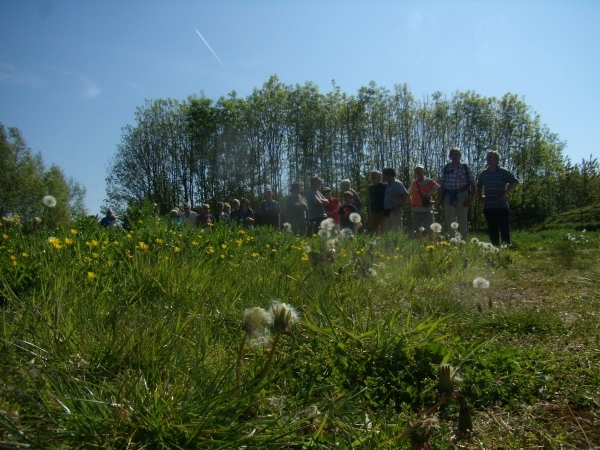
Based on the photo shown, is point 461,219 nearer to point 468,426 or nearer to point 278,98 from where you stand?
point 468,426

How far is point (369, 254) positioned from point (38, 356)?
326cm

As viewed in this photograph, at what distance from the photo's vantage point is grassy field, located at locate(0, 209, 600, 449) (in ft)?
4.43

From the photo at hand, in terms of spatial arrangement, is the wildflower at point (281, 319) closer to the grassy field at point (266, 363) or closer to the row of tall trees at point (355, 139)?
the grassy field at point (266, 363)

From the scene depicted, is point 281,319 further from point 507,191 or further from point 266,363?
point 507,191

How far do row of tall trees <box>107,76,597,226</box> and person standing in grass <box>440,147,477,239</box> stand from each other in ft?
73.7

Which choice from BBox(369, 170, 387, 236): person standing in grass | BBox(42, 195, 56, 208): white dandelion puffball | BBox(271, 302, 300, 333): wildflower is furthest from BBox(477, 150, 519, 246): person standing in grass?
BBox(271, 302, 300, 333): wildflower

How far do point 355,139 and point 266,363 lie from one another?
1204 inches

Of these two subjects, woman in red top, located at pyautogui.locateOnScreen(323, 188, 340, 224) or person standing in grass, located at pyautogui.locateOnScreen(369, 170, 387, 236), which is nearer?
person standing in grass, located at pyautogui.locateOnScreen(369, 170, 387, 236)

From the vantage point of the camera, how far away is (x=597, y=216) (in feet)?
66.0

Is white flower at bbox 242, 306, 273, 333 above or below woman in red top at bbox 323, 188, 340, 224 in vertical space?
below

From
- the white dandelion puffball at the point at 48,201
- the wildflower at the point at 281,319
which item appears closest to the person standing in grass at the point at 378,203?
the white dandelion puffball at the point at 48,201

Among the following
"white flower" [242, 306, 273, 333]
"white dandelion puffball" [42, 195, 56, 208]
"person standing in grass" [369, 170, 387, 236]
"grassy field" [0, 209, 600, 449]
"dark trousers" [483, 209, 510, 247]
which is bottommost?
"grassy field" [0, 209, 600, 449]

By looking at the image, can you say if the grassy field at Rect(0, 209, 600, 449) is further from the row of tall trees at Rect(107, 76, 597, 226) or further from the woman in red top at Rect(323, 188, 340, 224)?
the row of tall trees at Rect(107, 76, 597, 226)

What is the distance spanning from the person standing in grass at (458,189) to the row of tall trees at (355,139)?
22.5 meters
